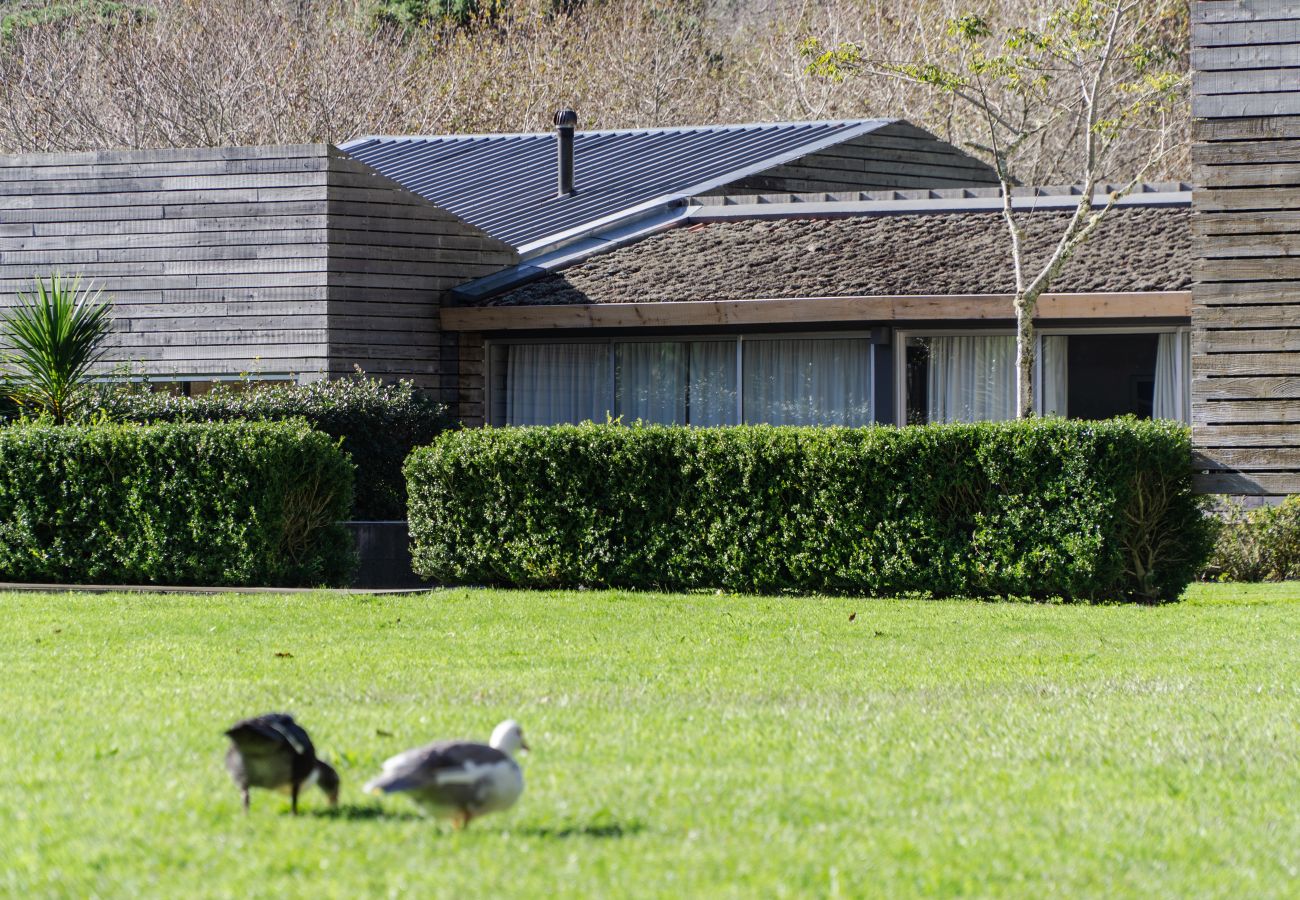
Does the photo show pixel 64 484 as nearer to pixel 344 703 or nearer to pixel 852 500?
pixel 852 500

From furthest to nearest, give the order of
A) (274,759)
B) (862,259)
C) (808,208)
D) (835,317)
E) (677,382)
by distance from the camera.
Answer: (808,208) → (677,382) → (862,259) → (835,317) → (274,759)

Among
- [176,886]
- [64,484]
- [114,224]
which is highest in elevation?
[114,224]

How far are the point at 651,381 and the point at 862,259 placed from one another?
121 inches

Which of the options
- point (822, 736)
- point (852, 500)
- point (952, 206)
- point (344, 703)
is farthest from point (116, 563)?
point (952, 206)

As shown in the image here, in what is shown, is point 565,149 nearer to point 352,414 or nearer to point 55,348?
point 352,414

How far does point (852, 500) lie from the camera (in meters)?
13.8

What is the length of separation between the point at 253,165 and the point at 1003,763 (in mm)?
16574

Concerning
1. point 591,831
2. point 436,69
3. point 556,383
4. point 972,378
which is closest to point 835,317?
point 972,378

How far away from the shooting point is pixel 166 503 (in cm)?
1436

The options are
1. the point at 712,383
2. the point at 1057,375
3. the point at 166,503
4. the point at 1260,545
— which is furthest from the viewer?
the point at 712,383

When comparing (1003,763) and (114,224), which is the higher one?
(114,224)

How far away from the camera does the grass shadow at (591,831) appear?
5.23 meters

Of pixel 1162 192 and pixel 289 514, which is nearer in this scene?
pixel 289 514

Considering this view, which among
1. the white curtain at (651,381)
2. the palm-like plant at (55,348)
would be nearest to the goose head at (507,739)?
the palm-like plant at (55,348)
